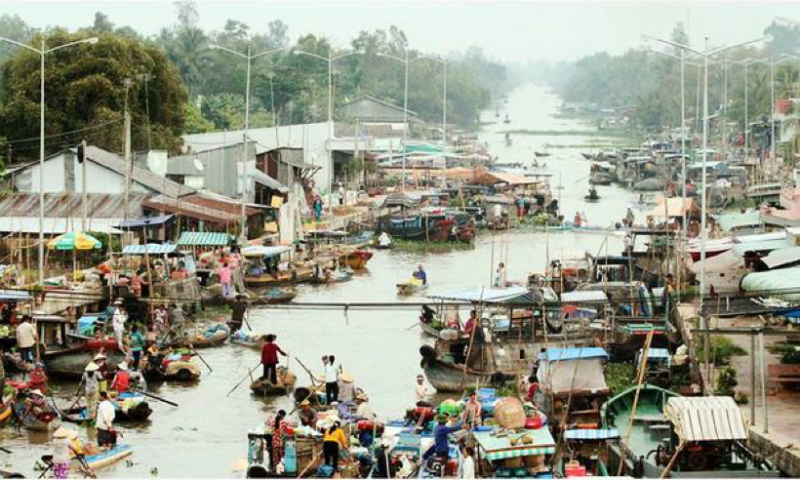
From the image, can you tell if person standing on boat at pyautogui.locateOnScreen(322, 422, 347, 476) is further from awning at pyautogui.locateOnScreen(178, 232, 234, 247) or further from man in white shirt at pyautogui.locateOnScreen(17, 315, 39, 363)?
awning at pyautogui.locateOnScreen(178, 232, 234, 247)

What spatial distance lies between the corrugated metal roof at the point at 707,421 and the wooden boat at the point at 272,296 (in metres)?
16.1

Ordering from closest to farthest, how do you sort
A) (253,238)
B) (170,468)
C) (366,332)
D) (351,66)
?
(170,468)
(366,332)
(253,238)
(351,66)

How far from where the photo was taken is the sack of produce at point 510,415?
763 inches

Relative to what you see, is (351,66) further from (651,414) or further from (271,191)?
(651,414)

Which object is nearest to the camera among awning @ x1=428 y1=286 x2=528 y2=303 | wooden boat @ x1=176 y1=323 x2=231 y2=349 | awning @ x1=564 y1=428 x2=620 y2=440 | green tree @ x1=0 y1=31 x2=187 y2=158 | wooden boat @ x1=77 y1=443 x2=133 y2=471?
awning @ x1=564 y1=428 x2=620 y2=440

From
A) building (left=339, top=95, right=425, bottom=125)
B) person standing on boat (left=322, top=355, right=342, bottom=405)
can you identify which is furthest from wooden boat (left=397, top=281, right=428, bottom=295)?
building (left=339, top=95, right=425, bottom=125)

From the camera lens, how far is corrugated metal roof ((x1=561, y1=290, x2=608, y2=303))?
27.7 meters

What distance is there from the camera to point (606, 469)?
18.8 meters

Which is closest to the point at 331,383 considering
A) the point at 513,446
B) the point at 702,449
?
the point at 513,446

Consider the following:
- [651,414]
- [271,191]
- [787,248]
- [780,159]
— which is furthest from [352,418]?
[780,159]

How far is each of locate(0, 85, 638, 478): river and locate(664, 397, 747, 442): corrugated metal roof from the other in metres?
5.77

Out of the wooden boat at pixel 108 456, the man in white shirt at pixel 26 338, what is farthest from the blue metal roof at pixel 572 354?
the man in white shirt at pixel 26 338

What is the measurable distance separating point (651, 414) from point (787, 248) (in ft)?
26.9

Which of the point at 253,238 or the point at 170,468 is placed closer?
the point at 170,468
